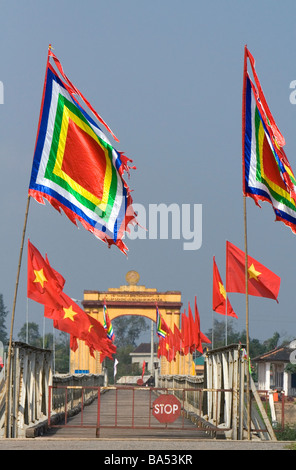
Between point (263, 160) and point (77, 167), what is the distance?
12.0 feet

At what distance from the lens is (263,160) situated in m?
17.7

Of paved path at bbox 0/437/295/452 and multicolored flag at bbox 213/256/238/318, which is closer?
paved path at bbox 0/437/295/452

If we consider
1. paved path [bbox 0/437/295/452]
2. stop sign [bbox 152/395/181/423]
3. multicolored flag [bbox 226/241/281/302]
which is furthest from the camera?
multicolored flag [bbox 226/241/281/302]

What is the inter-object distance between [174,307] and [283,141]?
71186 mm

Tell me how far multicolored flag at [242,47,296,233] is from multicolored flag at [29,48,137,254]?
239 centimetres

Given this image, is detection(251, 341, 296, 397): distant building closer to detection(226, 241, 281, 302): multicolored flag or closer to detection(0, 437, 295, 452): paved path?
detection(226, 241, 281, 302): multicolored flag

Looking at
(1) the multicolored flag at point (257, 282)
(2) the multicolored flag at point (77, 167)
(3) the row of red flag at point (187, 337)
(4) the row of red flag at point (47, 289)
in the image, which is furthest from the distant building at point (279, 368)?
(2) the multicolored flag at point (77, 167)

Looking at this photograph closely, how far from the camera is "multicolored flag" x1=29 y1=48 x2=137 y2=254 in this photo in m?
16.4

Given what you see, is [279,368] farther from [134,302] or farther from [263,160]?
[263,160]

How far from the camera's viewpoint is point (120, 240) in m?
16.5

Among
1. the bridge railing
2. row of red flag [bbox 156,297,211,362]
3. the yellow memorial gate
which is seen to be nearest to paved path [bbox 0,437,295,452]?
the bridge railing

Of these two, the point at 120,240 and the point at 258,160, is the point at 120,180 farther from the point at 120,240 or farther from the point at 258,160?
the point at 258,160

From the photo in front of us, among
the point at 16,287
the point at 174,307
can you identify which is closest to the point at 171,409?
the point at 16,287

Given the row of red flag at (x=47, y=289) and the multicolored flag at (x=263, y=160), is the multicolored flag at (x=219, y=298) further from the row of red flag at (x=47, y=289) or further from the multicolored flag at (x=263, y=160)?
the multicolored flag at (x=263, y=160)
